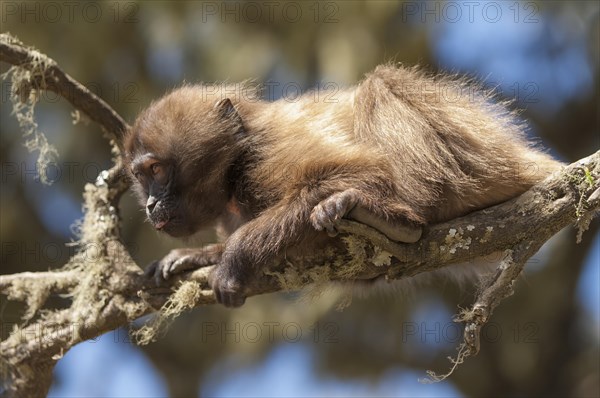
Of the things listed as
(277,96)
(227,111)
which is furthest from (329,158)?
(277,96)

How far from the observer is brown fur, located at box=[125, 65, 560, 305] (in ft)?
16.5

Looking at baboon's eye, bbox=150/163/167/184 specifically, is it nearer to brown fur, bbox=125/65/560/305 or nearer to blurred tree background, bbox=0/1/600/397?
brown fur, bbox=125/65/560/305

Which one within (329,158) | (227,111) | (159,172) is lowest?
(329,158)

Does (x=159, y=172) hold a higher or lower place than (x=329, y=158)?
higher

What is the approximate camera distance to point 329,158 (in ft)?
17.0

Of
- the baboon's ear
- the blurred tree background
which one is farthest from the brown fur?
the blurred tree background

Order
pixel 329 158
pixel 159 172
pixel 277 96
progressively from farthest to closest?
pixel 277 96, pixel 159 172, pixel 329 158

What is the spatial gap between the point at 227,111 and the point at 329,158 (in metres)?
1.07

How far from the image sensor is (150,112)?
5914mm

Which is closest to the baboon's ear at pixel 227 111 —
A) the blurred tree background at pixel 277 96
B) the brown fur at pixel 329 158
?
the brown fur at pixel 329 158

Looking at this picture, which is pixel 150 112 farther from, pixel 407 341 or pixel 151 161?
pixel 407 341

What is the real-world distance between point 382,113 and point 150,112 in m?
1.72

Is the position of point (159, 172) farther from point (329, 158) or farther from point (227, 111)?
point (329, 158)

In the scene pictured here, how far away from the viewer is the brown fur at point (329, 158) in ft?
16.5
